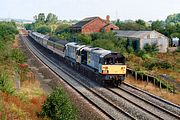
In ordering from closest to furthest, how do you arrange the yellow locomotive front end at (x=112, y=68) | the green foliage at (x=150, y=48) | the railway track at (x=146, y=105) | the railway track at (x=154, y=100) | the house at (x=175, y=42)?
the railway track at (x=146, y=105) < the railway track at (x=154, y=100) < the yellow locomotive front end at (x=112, y=68) < the green foliage at (x=150, y=48) < the house at (x=175, y=42)

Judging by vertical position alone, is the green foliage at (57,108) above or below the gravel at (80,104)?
above

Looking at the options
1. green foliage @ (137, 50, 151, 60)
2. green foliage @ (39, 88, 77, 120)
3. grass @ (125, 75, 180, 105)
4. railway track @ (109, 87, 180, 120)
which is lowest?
grass @ (125, 75, 180, 105)

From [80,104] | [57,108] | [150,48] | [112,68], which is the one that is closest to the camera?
[57,108]

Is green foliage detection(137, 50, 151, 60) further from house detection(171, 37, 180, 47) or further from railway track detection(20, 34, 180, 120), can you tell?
railway track detection(20, 34, 180, 120)

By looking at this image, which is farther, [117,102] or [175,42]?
[175,42]

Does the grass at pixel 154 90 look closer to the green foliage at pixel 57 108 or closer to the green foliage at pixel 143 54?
the green foliage at pixel 57 108

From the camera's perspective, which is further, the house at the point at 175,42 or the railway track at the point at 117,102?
the house at the point at 175,42

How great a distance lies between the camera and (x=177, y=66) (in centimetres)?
4047

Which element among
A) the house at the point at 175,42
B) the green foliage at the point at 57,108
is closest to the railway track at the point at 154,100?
Answer: the green foliage at the point at 57,108

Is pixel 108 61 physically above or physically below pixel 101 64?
above

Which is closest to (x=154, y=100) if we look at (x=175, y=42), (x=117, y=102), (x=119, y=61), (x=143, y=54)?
(x=117, y=102)

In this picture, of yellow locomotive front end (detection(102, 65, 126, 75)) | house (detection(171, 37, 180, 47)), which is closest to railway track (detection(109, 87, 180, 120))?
yellow locomotive front end (detection(102, 65, 126, 75))

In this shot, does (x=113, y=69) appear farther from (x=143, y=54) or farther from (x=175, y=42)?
(x=175, y=42)

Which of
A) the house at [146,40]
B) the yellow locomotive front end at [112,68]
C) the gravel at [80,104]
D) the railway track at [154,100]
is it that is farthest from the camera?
the house at [146,40]
